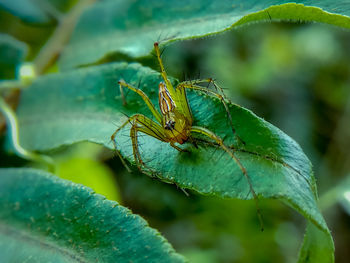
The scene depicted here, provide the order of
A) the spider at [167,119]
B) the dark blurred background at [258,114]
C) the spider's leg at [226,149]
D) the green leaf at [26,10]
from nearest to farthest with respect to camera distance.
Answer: the spider's leg at [226,149] → the spider at [167,119] → the green leaf at [26,10] → the dark blurred background at [258,114]

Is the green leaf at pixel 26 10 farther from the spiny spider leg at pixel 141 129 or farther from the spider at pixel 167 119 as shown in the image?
the spiny spider leg at pixel 141 129

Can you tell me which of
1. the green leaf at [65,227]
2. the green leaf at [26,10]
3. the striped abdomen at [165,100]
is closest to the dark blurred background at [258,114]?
the green leaf at [26,10]

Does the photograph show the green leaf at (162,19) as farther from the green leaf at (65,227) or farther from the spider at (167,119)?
the green leaf at (65,227)

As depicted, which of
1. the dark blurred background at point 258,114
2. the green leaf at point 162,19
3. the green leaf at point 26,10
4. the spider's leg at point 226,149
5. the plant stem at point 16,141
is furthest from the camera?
the dark blurred background at point 258,114

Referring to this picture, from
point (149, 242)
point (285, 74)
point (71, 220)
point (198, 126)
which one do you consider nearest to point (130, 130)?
point (198, 126)

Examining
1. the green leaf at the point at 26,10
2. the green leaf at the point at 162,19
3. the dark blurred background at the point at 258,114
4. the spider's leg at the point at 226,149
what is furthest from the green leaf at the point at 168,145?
the green leaf at the point at 26,10

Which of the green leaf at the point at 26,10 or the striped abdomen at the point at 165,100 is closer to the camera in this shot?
the striped abdomen at the point at 165,100

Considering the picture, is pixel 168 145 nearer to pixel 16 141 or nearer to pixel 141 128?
pixel 141 128

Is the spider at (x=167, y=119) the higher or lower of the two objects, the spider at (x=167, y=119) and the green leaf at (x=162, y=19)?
the lower
